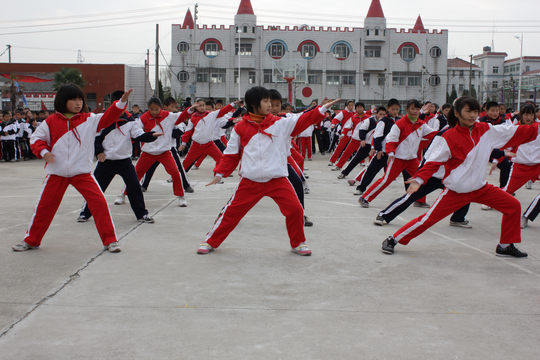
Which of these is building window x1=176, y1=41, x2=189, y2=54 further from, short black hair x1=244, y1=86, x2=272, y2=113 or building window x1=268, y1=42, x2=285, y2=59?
short black hair x1=244, y1=86, x2=272, y2=113

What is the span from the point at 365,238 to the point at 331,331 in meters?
2.77

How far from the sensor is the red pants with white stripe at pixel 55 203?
4844mm

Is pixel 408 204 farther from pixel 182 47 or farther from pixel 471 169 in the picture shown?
pixel 182 47

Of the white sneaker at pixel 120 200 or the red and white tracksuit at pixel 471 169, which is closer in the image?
the red and white tracksuit at pixel 471 169

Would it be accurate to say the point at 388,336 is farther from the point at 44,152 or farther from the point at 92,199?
the point at 44,152

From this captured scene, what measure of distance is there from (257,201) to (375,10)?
56.1m

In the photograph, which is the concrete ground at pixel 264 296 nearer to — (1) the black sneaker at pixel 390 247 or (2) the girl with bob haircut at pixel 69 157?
(1) the black sneaker at pixel 390 247

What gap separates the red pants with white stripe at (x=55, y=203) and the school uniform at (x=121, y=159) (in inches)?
59.5

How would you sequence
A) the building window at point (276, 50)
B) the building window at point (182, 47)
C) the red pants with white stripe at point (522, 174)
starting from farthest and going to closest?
the building window at point (276, 50), the building window at point (182, 47), the red pants with white stripe at point (522, 174)

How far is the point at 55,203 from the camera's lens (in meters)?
4.91

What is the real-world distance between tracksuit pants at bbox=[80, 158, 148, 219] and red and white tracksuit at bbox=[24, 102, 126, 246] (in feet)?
4.80

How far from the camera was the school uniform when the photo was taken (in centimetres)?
641

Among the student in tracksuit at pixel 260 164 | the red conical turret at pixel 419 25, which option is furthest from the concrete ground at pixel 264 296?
the red conical turret at pixel 419 25

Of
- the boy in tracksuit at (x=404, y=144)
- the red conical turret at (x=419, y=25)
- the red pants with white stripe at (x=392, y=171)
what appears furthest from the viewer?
the red conical turret at (x=419, y=25)
